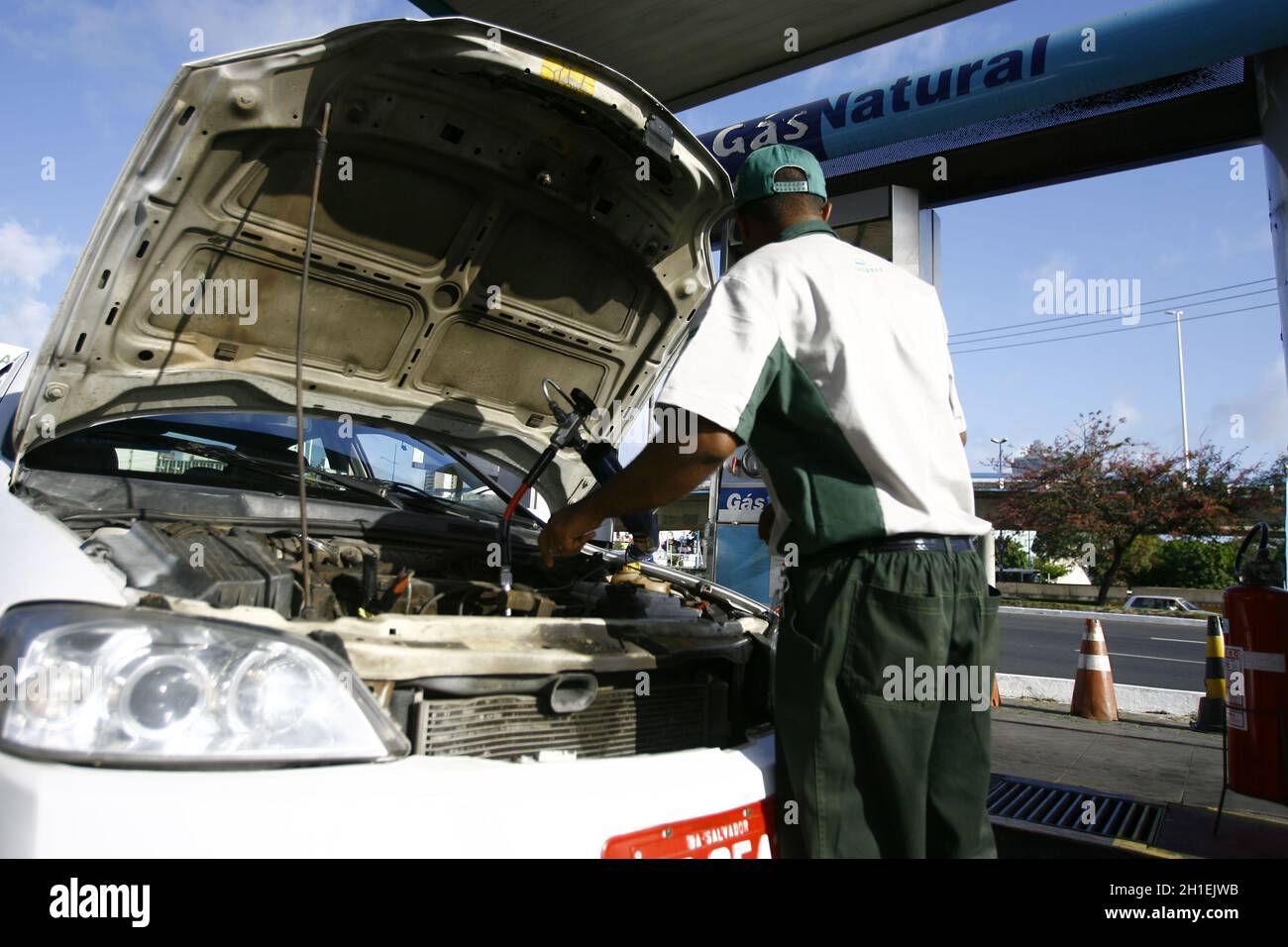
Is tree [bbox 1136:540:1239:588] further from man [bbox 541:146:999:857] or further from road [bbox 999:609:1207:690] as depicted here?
man [bbox 541:146:999:857]

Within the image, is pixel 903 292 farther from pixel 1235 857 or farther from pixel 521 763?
pixel 1235 857

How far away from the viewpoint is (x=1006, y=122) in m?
5.07

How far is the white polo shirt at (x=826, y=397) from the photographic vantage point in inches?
61.5

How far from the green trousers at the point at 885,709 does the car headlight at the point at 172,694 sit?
0.74m

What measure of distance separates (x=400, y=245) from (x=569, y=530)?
152 cm

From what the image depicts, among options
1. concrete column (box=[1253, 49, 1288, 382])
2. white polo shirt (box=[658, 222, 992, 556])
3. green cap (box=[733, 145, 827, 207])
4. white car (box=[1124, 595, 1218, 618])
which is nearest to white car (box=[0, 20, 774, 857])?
white polo shirt (box=[658, 222, 992, 556])

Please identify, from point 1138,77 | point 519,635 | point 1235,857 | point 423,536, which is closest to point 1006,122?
point 1138,77

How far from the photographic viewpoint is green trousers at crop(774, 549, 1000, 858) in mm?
1497

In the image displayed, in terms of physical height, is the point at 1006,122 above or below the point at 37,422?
above

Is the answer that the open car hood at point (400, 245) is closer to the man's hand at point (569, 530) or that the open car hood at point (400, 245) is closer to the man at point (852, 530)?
the man at point (852, 530)

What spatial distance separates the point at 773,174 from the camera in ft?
6.12

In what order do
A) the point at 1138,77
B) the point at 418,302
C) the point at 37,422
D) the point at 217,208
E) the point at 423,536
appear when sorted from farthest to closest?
1. the point at 1138,77
2. the point at 418,302
3. the point at 423,536
4. the point at 217,208
5. the point at 37,422

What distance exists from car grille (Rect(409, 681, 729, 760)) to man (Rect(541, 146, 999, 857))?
0.27m

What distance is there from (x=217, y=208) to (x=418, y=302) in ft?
2.45
